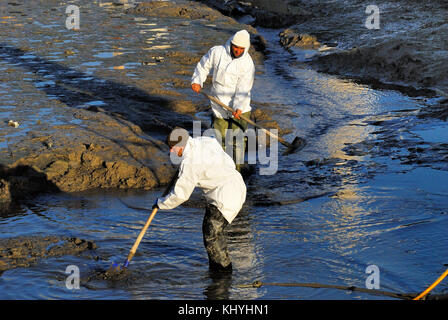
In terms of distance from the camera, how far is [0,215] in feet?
24.5

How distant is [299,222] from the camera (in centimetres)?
753

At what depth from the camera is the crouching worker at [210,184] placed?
5684mm

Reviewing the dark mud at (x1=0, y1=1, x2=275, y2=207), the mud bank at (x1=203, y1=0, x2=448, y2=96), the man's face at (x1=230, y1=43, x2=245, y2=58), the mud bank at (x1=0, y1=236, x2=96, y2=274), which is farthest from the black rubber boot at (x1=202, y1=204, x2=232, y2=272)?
the mud bank at (x1=203, y1=0, x2=448, y2=96)

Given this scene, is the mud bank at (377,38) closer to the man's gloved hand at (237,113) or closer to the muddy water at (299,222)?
the muddy water at (299,222)

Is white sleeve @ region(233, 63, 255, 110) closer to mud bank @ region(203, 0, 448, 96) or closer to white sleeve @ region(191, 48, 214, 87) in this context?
white sleeve @ region(191, 48, 214, 87)

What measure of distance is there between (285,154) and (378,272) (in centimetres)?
405

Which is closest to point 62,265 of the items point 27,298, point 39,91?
point 27,298

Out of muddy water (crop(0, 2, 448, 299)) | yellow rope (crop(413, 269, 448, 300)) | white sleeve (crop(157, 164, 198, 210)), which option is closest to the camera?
yellow rope (crop(413, 269, 448, 300))

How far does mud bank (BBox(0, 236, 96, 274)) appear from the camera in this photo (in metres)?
6.28

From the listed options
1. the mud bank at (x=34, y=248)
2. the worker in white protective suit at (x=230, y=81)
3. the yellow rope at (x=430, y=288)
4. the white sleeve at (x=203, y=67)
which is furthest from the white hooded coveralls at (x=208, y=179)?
the white sleeve at (x=203, y=67)

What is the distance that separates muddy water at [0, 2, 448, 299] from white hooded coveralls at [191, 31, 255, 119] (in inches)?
47.1

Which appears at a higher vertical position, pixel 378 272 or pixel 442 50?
pixel 442 50
